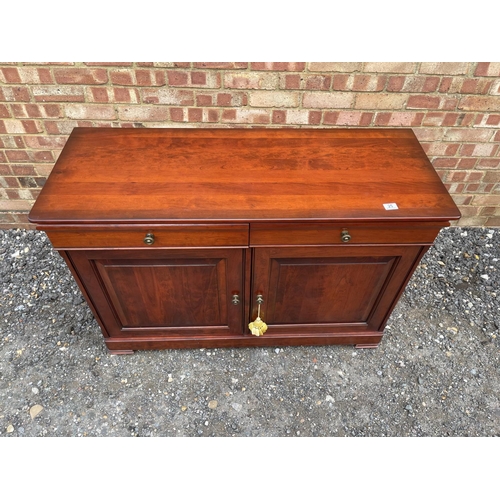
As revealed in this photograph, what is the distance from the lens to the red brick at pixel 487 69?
1910 millimetres

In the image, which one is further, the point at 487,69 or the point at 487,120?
the point at 487,120

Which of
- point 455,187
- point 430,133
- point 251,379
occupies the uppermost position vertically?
point 430,133

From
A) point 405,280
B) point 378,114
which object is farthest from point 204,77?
point 405,280

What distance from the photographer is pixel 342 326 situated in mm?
1900

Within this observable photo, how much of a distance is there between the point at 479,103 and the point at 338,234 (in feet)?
4.21

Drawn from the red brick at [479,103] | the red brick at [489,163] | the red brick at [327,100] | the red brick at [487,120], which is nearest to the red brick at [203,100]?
the red brick at [327,100]

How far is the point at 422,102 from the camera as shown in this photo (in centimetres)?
201

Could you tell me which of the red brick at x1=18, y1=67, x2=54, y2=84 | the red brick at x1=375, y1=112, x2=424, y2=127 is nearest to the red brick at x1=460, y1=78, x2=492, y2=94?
the red brick at x1=375, y1=112, x2=424, y2=127

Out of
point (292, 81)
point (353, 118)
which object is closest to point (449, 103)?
point (353, 118)

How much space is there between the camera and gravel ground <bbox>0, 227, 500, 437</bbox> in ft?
5.78

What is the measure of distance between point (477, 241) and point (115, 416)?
2.36m

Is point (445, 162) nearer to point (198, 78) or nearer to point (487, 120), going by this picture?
point (487, 120)

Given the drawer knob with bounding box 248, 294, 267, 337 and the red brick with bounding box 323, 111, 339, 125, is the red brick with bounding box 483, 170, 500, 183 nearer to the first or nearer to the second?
the red brick with bounding box 323, 111, 339, 125

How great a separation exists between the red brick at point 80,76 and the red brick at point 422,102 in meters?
1.53
